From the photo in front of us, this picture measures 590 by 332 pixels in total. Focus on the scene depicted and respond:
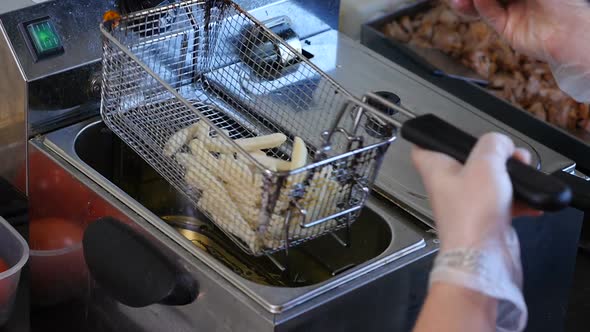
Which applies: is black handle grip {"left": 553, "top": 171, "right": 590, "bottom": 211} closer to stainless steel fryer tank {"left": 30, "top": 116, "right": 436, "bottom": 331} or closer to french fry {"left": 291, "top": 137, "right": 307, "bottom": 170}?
stainless steel fryer tank {"left": 30, "top": 116, "right": 436, "bottom": 331}

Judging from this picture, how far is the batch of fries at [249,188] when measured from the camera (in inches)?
37.9

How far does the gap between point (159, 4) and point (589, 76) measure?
0.59 metres

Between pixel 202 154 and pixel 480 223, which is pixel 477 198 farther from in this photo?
pixel 202 154

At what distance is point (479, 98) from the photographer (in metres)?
1.62

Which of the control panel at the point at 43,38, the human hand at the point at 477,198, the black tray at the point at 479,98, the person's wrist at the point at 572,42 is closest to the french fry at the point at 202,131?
the control panel at the point at 43,38

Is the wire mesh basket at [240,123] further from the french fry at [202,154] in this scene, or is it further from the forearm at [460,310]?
the forearm at [460,310]

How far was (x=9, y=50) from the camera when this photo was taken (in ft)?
3.77

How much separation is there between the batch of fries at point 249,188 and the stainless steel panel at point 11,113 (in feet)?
0.72

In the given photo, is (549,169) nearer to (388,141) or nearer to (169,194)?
(388,141)

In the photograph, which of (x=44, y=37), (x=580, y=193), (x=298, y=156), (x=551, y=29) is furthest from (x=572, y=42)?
(x=44, y=37)

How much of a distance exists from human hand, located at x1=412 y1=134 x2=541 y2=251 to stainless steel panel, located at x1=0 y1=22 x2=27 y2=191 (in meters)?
0.60

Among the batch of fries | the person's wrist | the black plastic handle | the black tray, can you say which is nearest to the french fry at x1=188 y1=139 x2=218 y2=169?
the batch of fries

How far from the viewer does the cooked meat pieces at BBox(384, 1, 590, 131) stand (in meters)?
1.62

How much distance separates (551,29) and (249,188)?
532 mm
